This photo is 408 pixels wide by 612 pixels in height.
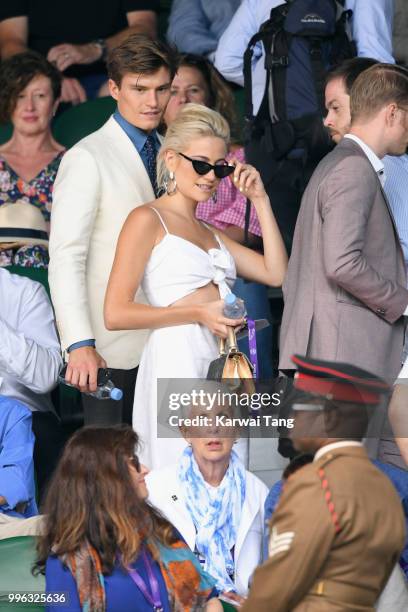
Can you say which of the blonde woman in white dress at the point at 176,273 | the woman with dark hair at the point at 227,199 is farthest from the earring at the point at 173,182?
the woman with dark hair at the point at 227,199

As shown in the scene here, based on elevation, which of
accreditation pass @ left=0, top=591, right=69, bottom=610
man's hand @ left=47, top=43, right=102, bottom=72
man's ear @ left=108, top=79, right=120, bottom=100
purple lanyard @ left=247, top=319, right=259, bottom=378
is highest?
man's hand @ left=47, top=43, right=102, bottom=72

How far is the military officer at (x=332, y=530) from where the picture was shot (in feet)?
9.24

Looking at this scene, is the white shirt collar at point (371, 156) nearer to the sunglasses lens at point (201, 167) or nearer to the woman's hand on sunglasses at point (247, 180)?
the woman's hand on sunglasses at point (247, 180)

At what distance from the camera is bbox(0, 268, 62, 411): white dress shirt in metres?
5.12

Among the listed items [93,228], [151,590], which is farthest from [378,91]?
[151,590]

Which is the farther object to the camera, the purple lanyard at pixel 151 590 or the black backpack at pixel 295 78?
the black backpack at pixel 295 78

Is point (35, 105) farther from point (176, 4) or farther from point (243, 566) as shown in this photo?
point (243, 566)

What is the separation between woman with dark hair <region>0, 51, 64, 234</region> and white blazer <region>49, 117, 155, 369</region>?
121 centimetres

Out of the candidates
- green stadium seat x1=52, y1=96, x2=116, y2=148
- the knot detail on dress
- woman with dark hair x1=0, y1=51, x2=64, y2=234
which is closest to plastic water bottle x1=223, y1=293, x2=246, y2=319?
the knot detail on dress

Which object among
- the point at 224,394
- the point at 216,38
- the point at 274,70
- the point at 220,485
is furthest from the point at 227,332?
the point at 216,38

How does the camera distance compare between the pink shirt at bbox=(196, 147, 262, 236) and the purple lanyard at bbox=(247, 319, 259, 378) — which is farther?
the pink shirt at bbox=(196, 147, 262, 236)

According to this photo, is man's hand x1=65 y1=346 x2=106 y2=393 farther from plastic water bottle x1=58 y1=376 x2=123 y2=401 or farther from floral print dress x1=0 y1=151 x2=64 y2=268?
floral print dress x1=0 y1=151 x2=64 y2=268

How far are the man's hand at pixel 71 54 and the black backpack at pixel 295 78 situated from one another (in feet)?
5.09

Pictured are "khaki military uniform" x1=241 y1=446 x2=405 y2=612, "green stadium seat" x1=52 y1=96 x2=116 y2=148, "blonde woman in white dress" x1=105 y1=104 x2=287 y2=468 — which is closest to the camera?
"khaki military uniform" x1=241 y1=446 x2=405 y2=612
